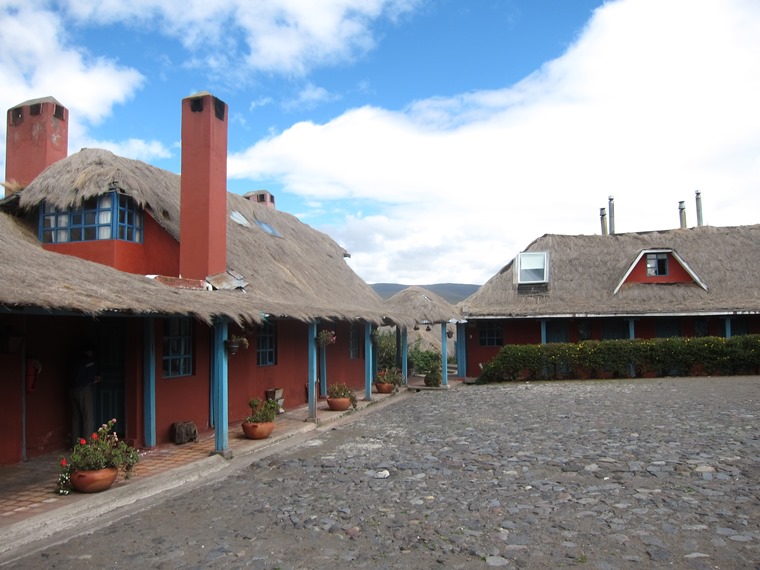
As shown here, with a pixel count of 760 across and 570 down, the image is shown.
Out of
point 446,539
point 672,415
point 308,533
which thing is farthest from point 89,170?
point 672,415

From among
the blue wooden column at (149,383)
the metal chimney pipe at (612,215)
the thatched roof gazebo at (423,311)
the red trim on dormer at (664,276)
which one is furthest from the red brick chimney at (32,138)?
the metal chimney pipe at (612,215)

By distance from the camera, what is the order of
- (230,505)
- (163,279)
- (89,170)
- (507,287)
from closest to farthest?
(230,505)
(163,279)
(89,170)
(507,287)

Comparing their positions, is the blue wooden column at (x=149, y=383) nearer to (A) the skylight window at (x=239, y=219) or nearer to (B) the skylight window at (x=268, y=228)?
(A) the skylight window at (x=239, y=219)

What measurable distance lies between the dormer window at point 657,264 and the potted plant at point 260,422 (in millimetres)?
19902

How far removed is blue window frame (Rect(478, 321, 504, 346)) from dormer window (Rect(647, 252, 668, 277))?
6.44 m

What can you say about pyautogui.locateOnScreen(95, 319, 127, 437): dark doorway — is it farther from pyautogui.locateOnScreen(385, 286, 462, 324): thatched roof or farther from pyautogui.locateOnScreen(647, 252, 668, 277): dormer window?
pyautogui.locateOnScreen(647, 252, 668, 277): dormer window

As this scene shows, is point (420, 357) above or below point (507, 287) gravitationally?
below

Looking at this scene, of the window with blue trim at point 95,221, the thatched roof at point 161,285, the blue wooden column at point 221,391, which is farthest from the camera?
the window with blue trim at point 95,221

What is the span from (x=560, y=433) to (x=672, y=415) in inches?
122

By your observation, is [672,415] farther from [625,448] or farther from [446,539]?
[446,539]

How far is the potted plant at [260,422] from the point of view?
10557 millimetres

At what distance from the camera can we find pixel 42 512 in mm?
6367

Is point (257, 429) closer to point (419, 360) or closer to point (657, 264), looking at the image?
point (419, 360)

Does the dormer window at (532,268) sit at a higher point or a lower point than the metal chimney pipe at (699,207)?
lower
